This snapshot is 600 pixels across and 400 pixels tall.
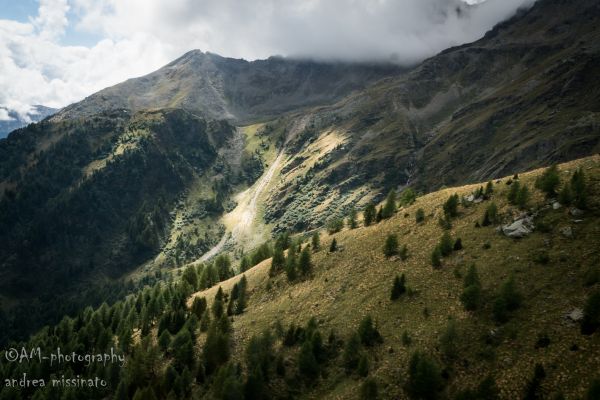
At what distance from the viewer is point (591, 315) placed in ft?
144

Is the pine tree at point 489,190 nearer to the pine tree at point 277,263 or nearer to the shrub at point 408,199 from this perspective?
the shrub at point 408,199

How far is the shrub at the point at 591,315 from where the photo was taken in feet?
143

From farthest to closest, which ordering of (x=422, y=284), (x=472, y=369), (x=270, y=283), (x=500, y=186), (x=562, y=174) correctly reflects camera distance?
(x=270, y=283) < (x=500, y=186) < (x=562, y=174) < (x=422, y=284) < (x=472, y=369)

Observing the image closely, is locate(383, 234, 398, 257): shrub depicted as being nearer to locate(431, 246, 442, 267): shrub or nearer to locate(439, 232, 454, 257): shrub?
locate(431, 246, 442, 267): shrub

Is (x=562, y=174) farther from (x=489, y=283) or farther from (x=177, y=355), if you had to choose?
(x=177, y=355)

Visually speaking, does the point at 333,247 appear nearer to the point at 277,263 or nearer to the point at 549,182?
the point at 277,263

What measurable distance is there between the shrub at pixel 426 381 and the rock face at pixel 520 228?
2730 cm

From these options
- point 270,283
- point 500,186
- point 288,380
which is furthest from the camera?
point 270,283

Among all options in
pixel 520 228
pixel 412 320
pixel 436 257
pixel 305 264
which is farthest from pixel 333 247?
pixel 520 228

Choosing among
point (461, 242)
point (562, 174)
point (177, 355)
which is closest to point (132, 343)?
point (177, 355)

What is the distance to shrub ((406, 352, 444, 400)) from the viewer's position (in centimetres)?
4625

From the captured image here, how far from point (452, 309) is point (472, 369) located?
35.3 ft

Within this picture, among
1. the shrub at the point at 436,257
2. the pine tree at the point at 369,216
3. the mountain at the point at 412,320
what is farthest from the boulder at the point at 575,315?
the pine tree at the point at 369,216

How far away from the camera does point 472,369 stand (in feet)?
156
